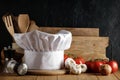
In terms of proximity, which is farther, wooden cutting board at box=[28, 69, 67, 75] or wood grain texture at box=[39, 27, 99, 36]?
wood grain texture at box=[39, 27, 99, 36]

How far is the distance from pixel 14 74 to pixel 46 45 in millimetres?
177

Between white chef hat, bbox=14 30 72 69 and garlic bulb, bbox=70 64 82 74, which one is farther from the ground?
white chef hat, bbox=14 30 72 69

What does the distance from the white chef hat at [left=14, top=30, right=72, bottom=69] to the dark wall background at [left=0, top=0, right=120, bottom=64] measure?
405 mm

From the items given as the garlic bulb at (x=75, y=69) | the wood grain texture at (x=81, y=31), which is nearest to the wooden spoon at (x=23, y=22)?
the wood grain texture at (x=81, y=31)

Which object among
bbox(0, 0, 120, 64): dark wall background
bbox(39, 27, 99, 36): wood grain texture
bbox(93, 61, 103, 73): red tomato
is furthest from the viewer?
bbox(0, 0, 120, 64): dark wall background

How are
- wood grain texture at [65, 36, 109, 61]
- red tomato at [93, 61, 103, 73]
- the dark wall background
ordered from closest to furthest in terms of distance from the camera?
red tomato at [93, 61, 103, 73], wood grain texture at [65, 36, 109, 61], the dark wall background

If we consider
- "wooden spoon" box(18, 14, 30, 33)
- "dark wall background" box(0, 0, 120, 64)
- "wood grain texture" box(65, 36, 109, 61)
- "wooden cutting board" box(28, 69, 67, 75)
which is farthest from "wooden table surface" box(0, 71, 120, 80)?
"dark wall background" box(0, 0, 120, 64)

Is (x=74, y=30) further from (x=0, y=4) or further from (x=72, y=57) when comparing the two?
(x=0, y=4)

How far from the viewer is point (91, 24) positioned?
1.71 metres

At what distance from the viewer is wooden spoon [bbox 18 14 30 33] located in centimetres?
153

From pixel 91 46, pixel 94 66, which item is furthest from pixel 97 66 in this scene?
pixel 91 46

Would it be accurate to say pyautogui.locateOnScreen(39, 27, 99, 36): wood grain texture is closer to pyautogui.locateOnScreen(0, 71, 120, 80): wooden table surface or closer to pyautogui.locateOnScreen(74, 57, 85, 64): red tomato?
pyautogui.locateOnScreen(74, 57, 85, 64): red tomato

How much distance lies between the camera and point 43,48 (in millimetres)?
1284

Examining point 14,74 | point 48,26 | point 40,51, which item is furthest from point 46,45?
point 48,26
